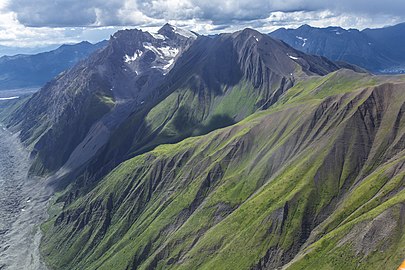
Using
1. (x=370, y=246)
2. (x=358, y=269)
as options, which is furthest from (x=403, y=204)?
(x=358, y=269)

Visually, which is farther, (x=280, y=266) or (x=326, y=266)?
(x=280, y=266)

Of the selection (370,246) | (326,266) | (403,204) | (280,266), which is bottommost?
(280,266)

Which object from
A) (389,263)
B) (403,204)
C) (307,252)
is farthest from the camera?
(307,252)

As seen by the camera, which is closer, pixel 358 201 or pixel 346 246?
pixel 346 246

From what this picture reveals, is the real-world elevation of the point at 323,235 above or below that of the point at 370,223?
below

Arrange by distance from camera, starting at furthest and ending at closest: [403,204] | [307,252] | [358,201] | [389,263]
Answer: [358,201] < [307,252] < [403,204] < [389,263]

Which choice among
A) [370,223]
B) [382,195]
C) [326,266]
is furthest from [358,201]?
[326,266]

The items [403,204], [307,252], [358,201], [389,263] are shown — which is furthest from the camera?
[358,201]

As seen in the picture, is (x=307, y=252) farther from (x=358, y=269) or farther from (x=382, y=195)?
(x=382, y=195)

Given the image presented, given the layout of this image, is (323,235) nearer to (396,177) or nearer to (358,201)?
(358,201)
